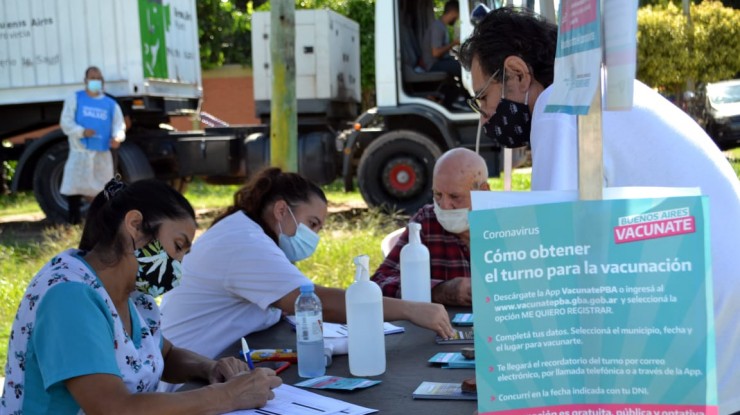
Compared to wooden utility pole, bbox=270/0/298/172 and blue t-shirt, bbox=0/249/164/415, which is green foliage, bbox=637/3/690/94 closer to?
wooden utility pole, bbox=270/0/298/172

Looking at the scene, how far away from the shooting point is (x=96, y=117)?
950 centimetres

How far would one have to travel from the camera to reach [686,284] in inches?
55.8

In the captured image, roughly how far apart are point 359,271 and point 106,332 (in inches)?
25.6

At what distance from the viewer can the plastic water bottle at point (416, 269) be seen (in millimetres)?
3207

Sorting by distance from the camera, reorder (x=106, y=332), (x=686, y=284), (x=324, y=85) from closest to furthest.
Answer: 1. (x=686, y=284)
2. (x=106, y=332)
3. (x=324, y=85)

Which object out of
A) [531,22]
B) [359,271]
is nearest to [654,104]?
[531,22]

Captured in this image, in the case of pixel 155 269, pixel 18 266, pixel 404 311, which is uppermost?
pixel 155 269

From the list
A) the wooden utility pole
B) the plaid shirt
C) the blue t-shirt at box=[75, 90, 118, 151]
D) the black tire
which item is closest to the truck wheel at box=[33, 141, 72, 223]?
the black tire

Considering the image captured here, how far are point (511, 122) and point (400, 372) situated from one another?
666mm

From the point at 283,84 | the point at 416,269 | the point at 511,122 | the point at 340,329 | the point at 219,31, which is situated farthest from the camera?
the point at 219,31

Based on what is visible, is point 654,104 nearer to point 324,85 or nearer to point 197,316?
point 197,316

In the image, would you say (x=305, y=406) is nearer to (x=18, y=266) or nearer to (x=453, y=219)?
(x=453, y=219)

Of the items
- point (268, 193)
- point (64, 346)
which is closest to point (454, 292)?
point (268, 193)

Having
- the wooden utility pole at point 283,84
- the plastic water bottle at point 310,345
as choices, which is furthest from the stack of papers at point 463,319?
the wooden utility pole at point 283,84
